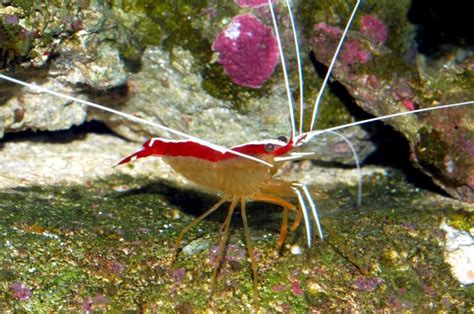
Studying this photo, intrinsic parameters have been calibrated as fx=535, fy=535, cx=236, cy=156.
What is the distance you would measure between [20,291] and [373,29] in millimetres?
3875

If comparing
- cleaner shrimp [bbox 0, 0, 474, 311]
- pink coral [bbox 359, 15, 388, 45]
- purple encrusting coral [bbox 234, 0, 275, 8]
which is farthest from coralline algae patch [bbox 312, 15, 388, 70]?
cleaner shrimp [bbox 0, 0, 474, 311]

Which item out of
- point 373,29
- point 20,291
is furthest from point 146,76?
point 20,291

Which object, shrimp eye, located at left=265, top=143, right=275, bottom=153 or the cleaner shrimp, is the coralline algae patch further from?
shrimp eye, located at left=265, top=143, right=275, bottom=153

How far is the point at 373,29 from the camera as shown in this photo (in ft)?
17.0

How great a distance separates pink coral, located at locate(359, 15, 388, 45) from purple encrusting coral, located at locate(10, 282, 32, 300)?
369cm

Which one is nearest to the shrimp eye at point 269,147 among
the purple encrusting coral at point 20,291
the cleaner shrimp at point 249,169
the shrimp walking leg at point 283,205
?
the cleaner shrimp at point 249,169

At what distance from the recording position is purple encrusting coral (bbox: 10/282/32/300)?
3172 millimetres

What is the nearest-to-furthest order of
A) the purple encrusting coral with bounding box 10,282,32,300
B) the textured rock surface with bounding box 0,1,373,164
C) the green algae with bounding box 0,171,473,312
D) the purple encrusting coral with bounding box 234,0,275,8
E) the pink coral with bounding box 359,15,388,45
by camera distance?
the purple encrusting coral with bounding box 10,282,32,300
the green algae with bounding box 0,171,473,312
the textured rock surface with bounding box 0,1,373,164
the purple encrusting coral with bounding box 234,0,275,8
the pink coral with bounding box 359,15,388,45

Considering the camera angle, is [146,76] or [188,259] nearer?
[188,259]

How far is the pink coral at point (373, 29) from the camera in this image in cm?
515

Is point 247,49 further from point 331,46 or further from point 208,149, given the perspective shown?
point 208,149

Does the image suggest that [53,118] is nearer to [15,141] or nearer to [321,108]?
[15,141]

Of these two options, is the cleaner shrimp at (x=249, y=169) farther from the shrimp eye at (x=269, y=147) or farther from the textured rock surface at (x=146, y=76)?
the textured rock surface at (x=146, y=76)

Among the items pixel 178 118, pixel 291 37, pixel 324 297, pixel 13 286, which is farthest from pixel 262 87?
pixel 13 286
